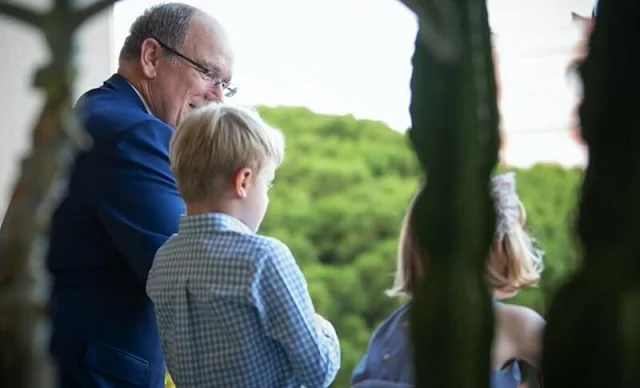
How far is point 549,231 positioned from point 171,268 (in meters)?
0.76

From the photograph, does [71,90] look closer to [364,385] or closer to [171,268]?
[171,268]

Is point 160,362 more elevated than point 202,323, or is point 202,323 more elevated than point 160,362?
point 202,323

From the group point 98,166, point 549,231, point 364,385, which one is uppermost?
point 98,166

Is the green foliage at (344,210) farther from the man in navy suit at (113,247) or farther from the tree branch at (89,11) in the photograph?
the tree branch at (89,11)

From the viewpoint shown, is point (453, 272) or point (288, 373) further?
point (288, 373)

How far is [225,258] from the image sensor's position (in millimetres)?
1225

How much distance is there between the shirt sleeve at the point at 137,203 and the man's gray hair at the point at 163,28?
314 mm

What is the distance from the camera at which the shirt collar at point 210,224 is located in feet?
4.17

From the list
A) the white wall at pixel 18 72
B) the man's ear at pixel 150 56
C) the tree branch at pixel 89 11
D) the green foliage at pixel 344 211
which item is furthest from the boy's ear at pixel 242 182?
the tree branch at pixel 89 11

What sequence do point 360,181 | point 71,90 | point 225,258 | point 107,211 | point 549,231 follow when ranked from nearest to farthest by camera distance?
point 71,90 < point 225,258 < point 107,211 < point 549,231 < point 360,181

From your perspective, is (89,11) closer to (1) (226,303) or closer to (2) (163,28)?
(1) (226,303)

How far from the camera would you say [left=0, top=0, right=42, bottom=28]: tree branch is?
362mm

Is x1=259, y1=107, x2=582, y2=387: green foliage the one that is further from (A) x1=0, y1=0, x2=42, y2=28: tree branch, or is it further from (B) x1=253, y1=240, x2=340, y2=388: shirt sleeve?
(A) x1=0, y1=0, x2=42, y2=28: tree branch

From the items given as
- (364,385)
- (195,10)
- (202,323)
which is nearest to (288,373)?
(202,323)
